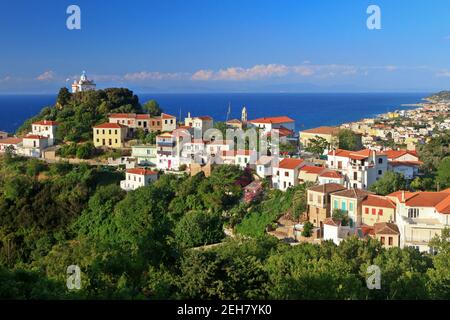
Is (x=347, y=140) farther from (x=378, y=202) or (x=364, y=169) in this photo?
(x=378, y=202)

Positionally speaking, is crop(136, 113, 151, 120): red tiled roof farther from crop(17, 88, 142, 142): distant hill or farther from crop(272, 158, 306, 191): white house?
crop(272, 158, 306, 191): white house

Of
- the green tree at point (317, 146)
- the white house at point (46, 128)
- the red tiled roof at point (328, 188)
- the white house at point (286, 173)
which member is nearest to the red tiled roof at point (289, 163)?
the white house at point (286, 173)

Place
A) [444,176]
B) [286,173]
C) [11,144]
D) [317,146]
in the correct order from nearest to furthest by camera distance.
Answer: [444,176]
[286,173]
[317,146]
[11,144]

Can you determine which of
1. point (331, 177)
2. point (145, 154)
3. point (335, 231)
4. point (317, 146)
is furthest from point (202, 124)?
point (335, 231)
